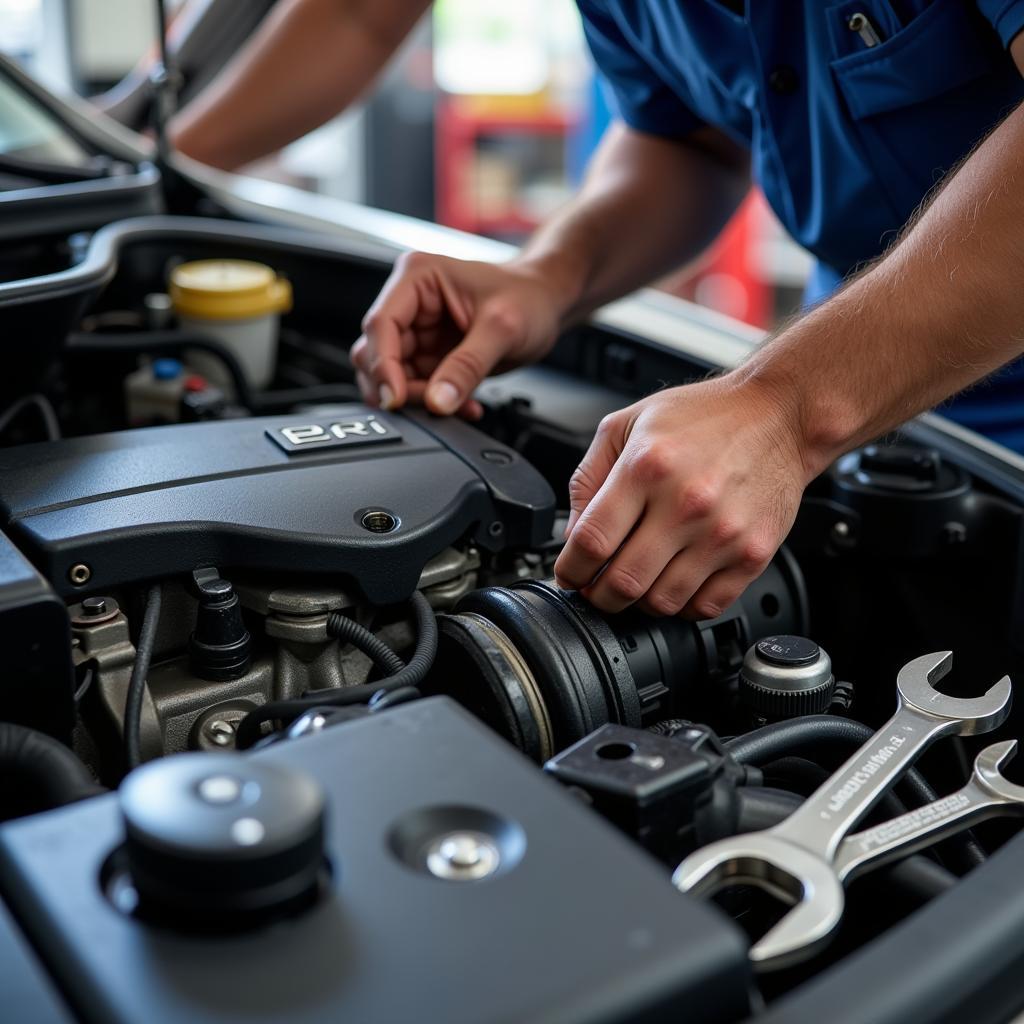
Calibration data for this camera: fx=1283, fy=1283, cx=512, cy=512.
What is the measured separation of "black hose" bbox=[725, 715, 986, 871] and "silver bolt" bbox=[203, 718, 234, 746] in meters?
0.29

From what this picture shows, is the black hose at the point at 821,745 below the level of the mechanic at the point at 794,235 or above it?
below

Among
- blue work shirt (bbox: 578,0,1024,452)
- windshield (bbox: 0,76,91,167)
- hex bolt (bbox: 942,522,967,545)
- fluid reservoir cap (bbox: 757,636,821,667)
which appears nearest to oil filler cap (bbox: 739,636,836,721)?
fluid reservoir cap (bbox: 757,636,821,667)

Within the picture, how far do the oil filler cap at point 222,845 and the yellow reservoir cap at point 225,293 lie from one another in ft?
2.70

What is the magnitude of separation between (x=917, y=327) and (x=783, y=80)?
0.42 m

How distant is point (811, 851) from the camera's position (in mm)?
576

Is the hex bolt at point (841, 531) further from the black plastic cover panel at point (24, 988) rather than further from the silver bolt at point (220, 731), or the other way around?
the black plastic cover panel at point (24, 988)

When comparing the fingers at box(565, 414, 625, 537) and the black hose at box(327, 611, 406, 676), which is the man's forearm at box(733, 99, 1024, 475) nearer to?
the fingers at box(565, 414, 625, 537)

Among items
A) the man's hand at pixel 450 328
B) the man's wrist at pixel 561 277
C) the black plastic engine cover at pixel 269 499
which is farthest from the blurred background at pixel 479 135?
the black plastic engine cover at pixel 269 499

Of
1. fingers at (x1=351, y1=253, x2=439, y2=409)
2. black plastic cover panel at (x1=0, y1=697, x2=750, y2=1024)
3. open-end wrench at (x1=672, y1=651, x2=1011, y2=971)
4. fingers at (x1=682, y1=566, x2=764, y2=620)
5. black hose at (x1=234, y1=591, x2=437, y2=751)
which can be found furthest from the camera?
fingers at (x1=351, y1=253, x2=439, y2=409)

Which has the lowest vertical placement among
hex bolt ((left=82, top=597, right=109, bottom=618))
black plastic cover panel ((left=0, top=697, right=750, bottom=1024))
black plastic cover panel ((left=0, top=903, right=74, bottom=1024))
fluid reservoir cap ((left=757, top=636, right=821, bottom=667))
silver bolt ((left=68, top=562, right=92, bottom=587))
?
fluid reservoir cap ((left=757, top=636, right=821, bottom=667))

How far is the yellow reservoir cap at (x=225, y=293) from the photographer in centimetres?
121

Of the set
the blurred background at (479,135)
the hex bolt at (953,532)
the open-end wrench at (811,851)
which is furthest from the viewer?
the blurred background at (479,135)

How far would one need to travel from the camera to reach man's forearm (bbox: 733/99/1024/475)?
80 centimetres

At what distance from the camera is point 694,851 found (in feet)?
1.90
